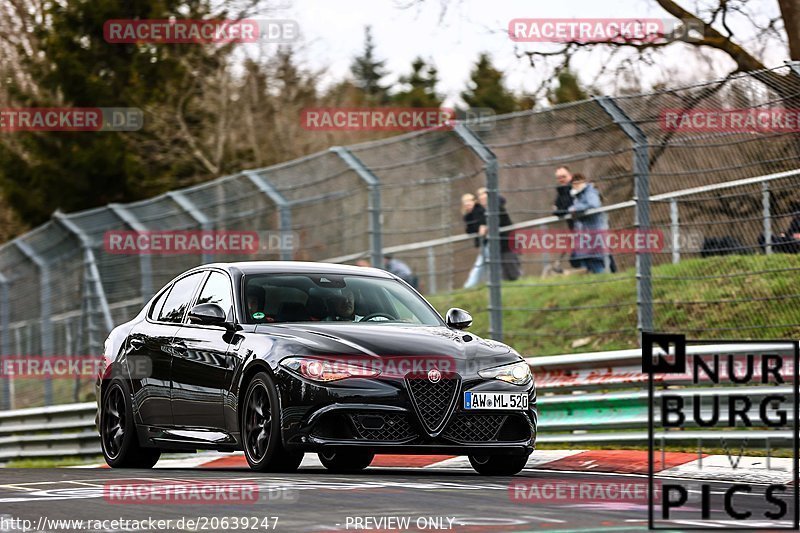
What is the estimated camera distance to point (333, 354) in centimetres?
1030

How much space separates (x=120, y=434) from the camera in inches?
503

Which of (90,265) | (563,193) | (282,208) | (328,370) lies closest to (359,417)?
(328,370)

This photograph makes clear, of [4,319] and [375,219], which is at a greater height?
[375,219]

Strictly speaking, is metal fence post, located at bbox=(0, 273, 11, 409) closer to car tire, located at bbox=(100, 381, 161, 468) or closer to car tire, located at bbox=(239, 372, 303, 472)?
car tire, located at bbox=(100, 381, 161, 468)

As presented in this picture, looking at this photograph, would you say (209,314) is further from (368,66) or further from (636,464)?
(368,66)

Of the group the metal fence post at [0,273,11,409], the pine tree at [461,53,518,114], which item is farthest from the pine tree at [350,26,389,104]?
the metal fence post at [0,273,11,409]

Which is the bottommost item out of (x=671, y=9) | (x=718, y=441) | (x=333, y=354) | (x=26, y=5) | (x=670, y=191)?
(x=718, y=441)

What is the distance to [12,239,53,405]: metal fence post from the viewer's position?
72.1ft

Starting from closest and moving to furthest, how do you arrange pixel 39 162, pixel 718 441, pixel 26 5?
pixel 718 441 < pixel 39 162 < pixel 26 5

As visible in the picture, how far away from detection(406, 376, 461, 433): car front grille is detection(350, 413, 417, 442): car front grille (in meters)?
0.11

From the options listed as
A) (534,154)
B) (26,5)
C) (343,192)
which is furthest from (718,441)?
(26,5)

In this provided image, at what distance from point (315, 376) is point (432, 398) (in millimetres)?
765

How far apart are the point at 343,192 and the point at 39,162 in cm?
1695

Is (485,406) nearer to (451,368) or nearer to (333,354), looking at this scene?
(451,368)
